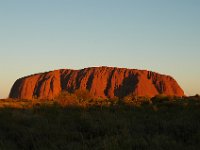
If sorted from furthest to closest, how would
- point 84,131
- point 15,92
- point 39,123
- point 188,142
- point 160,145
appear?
point 15,92 → point 39,123 → point 84,131 → point 188,142 → point 160,145

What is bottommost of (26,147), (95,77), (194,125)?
(26,147)

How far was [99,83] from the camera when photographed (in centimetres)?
12431

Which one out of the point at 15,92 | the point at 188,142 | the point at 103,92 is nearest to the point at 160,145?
the point at 188,142

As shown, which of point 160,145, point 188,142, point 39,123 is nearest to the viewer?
point 160,145

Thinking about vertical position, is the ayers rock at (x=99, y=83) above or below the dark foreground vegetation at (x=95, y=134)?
above

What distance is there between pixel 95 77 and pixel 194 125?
110714mm

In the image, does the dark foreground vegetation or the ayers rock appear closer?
the dark foreground vegetation

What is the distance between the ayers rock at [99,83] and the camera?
120438mm

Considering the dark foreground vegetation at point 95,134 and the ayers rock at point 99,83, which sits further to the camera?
the ayers rock at point 99,83

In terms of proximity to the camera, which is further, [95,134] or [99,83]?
[99,83]

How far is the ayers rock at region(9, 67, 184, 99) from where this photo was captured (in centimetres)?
12044

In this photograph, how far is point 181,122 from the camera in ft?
47.8

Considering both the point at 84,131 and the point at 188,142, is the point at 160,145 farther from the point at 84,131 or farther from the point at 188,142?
the point at 84,131

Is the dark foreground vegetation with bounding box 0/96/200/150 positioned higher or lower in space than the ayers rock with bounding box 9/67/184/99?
lower
